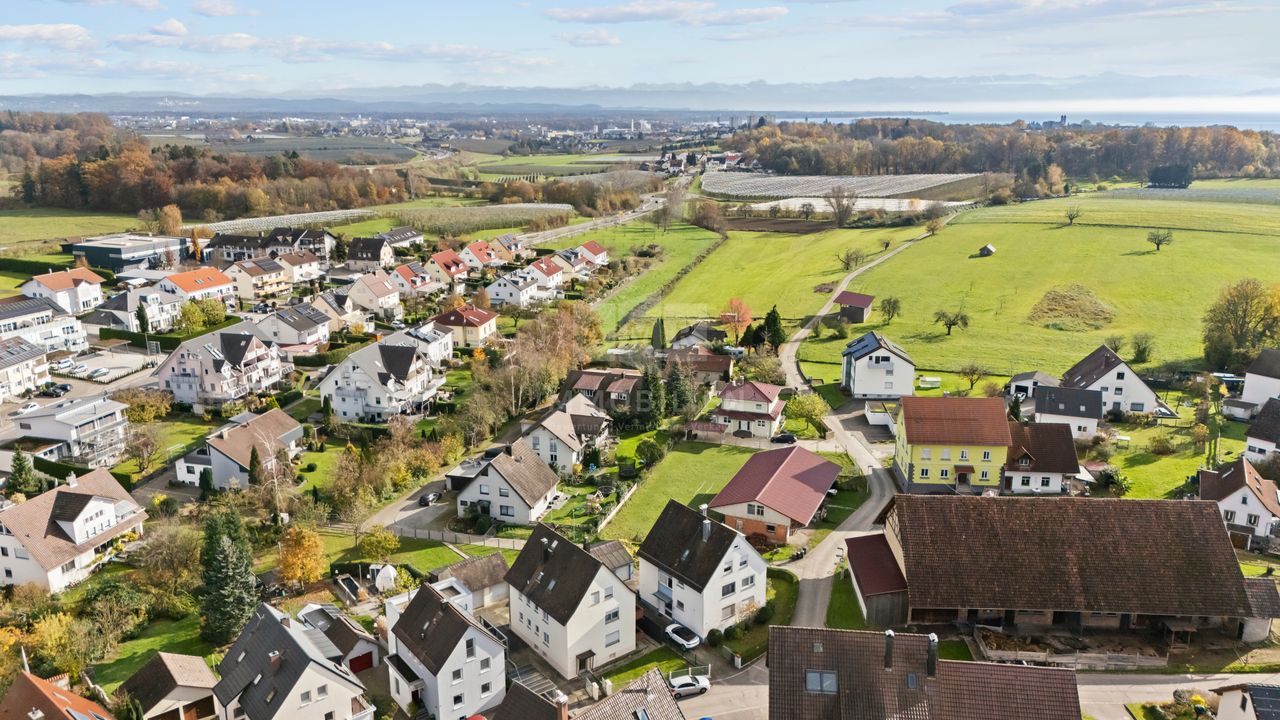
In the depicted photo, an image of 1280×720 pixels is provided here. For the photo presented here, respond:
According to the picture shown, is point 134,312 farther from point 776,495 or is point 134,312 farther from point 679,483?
point 776,495

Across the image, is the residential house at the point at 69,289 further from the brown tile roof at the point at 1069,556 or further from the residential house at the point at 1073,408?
the residential house at the point at 1073,408

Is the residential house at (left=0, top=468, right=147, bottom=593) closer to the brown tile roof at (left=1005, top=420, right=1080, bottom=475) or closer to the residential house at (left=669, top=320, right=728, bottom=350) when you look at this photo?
the residential house at (left=669, top=320, right=728, bottom=350)

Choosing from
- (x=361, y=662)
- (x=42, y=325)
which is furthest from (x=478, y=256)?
(x=361, y=662)

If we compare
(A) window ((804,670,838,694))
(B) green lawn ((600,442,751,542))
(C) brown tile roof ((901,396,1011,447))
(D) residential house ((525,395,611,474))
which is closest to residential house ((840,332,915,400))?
(B) green lawn ((600,442,751,542))

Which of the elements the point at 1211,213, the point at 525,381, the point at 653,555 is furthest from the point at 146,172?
the point at 1211,213

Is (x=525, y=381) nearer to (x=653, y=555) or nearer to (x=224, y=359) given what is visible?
(x=224, y=359)

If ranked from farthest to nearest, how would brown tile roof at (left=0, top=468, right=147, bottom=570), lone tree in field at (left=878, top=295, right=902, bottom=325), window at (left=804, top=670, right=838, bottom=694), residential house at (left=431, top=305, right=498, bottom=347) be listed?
lone tree in field at (left=878, top=295, right=902, bottom=325) → residential house at (left=431, top=305, right=498, bottom=347) → brown tile roof at (left=0, top=468, right=147, bottom=570) → window at (left=804, top=670, right=838, bottom=694)

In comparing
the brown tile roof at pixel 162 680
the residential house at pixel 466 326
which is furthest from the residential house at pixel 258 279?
the brown tile roof at pixel 162 680
